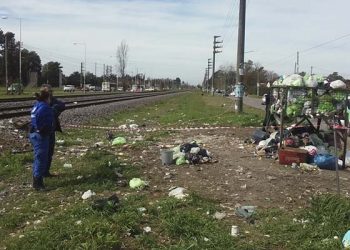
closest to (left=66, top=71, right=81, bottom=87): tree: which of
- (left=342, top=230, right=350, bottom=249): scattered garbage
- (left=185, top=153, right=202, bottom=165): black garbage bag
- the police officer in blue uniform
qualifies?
(left=185, top=153, right=202, bottom=165): black garbage bag

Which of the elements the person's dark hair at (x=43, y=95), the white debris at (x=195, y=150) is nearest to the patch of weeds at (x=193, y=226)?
the person's dark hair at (x=43, y=95)

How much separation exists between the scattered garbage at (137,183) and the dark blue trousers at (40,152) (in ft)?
4.99

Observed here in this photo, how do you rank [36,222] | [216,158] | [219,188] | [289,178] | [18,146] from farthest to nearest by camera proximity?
[18,146], [216,158], [289,178], [219,188], [36,222]

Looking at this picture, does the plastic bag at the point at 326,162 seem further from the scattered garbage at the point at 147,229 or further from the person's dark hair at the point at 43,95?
the person's dark hair at the point at 43,95

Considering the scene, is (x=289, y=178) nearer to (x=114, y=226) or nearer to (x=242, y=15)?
(x=114, y=226)

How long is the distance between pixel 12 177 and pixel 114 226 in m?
4.31

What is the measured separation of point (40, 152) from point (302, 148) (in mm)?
5465

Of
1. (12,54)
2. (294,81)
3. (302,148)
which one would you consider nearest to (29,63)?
(12,54)

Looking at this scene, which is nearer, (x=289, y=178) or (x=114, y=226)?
A: (x=114, y=226)

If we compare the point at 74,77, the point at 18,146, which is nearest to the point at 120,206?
the point at 18,146

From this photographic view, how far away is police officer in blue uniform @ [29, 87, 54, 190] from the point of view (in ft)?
28.6

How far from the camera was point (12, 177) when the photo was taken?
980 cm

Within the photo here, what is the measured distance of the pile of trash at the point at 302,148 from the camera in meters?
10.4

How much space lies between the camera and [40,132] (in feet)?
28.8
